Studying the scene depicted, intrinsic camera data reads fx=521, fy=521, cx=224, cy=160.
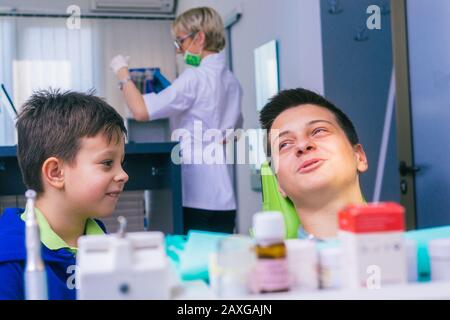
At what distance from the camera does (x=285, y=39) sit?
1.20 meters

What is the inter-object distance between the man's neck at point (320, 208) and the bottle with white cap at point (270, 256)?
0.84ft

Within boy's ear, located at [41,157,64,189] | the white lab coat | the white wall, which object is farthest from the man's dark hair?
the white lab coat

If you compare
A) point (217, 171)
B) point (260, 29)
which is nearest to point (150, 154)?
point (217, 171)

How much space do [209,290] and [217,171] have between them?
0.89m

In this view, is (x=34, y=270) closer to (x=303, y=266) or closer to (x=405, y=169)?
(x=303, y=266)

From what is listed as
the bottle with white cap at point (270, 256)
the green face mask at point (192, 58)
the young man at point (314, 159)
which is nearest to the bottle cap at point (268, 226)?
the bottle with white cap at point (270, 256)

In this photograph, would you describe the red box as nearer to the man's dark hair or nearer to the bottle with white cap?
the bottle with white cap

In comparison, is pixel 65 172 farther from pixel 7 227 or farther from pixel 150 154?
pixel 150 154

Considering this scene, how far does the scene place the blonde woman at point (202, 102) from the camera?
112 centimetres

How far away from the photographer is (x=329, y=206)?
2.06 feet

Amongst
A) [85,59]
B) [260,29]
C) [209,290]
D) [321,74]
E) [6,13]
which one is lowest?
[209,290]

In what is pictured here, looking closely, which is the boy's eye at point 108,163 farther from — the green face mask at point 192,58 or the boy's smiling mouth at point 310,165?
the green face mask at point 192,58

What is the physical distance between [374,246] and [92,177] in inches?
16.4
